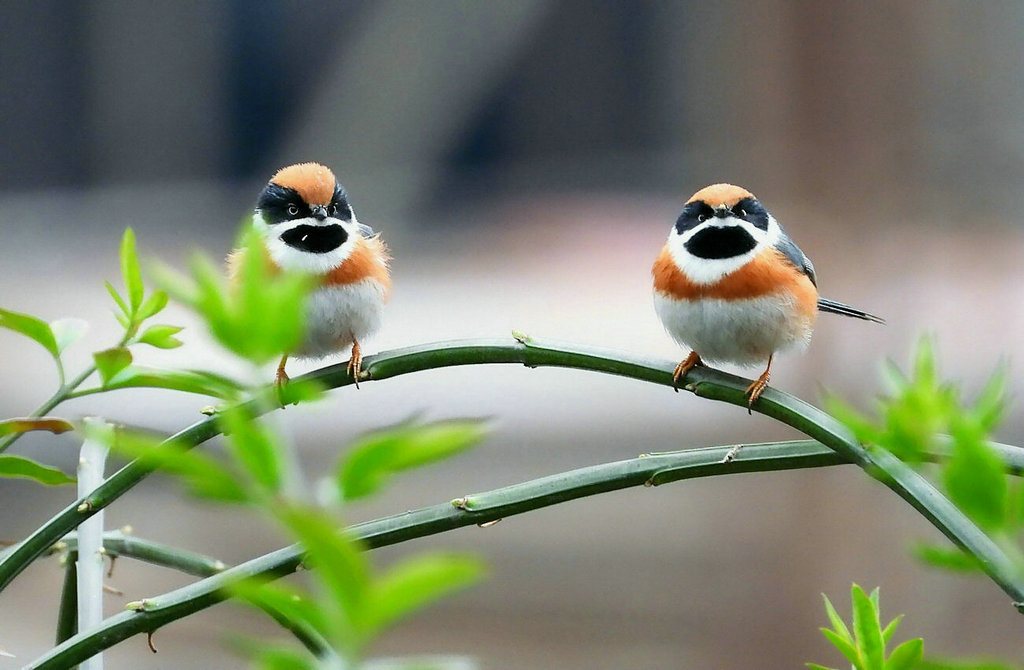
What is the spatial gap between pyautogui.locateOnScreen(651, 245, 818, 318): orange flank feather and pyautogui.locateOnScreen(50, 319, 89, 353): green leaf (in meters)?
0.50

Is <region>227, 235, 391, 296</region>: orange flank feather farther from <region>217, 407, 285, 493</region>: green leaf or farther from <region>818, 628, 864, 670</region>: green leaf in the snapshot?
<region>217, 407, 285, 493</region>: green leaf

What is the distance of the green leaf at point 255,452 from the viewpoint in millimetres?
186

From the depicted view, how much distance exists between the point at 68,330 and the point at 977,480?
1.47 feet

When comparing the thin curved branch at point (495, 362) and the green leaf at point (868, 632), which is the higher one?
the thin curved branch at point (495, 362)

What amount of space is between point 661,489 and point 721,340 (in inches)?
71.5

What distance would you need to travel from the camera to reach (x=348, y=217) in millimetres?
875

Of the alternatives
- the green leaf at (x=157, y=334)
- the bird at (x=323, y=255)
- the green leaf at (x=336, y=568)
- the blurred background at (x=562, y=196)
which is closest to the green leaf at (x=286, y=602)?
→ the green leaf at (x=336, y=568)

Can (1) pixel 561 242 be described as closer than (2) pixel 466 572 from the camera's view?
No

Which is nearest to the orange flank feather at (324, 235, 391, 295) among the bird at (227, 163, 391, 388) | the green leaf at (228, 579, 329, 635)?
the bird at (227, 163, 391, 388)

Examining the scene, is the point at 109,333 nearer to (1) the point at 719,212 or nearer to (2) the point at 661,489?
(2) the point at 661,489

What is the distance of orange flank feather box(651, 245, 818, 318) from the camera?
90cm

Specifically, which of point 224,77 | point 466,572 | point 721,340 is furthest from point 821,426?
point 224,77

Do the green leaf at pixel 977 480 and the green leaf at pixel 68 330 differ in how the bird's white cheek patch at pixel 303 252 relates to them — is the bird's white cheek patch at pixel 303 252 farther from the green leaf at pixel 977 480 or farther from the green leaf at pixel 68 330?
the green leaf at pixel 977 480

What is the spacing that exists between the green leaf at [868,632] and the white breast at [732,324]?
55 centimetres
